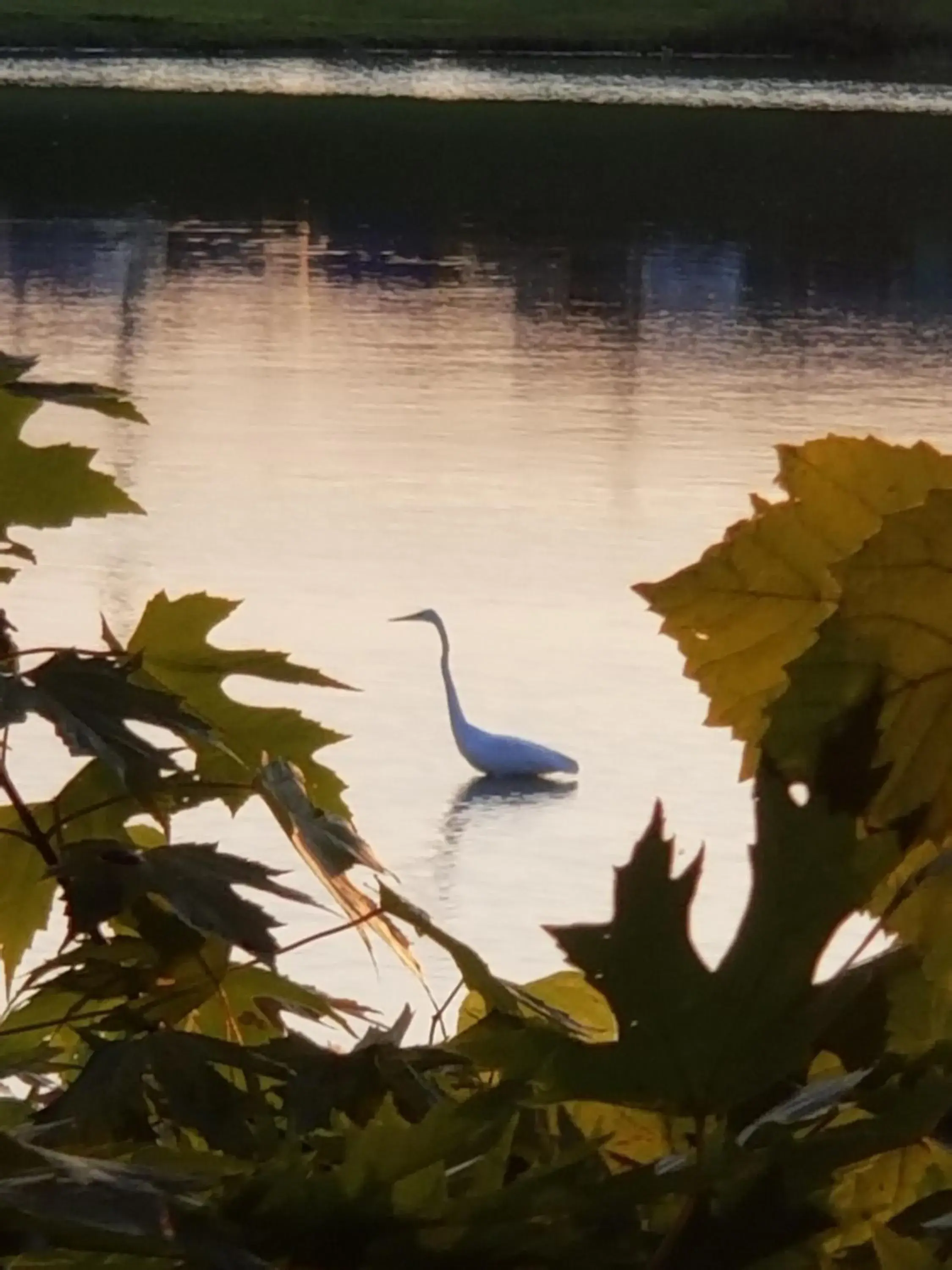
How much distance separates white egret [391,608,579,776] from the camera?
74.5 inches

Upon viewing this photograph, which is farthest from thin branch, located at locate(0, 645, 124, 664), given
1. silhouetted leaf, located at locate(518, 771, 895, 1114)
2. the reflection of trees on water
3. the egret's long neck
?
the reflection of trees on water

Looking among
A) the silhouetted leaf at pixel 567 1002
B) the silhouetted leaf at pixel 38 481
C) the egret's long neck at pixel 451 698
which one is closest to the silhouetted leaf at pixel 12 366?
the silhouetted leaf at pixel 38 481

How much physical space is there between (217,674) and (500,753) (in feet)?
5.19

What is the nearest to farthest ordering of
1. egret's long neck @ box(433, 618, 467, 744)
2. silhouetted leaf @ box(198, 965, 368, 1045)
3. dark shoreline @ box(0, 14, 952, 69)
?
silhouetted leaf @ box(198, 965, 368, 1045), egret's long neck @ box(433, 618, 467, 744), dark shoreline @ box(0, 14, 952, 69)

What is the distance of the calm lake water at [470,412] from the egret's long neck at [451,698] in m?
0.09

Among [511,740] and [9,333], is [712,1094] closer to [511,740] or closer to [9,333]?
[511,740]

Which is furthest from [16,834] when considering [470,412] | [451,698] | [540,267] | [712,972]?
[540,267]

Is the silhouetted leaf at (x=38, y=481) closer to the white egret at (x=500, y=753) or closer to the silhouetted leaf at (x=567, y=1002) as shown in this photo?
the silhouetted leaf at (x=567, y=1002)

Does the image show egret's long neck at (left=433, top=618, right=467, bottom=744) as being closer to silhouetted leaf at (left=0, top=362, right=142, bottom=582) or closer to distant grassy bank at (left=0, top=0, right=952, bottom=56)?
silhouetted leaf at (left=0, top=362, right=142, bottom=582)

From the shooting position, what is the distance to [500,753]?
1.91 metres

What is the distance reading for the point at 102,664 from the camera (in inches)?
11.6

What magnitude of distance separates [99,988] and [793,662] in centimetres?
11

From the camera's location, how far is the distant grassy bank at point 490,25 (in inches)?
455

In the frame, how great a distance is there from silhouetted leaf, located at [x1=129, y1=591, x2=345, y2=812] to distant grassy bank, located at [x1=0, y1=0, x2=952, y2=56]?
11773mm
